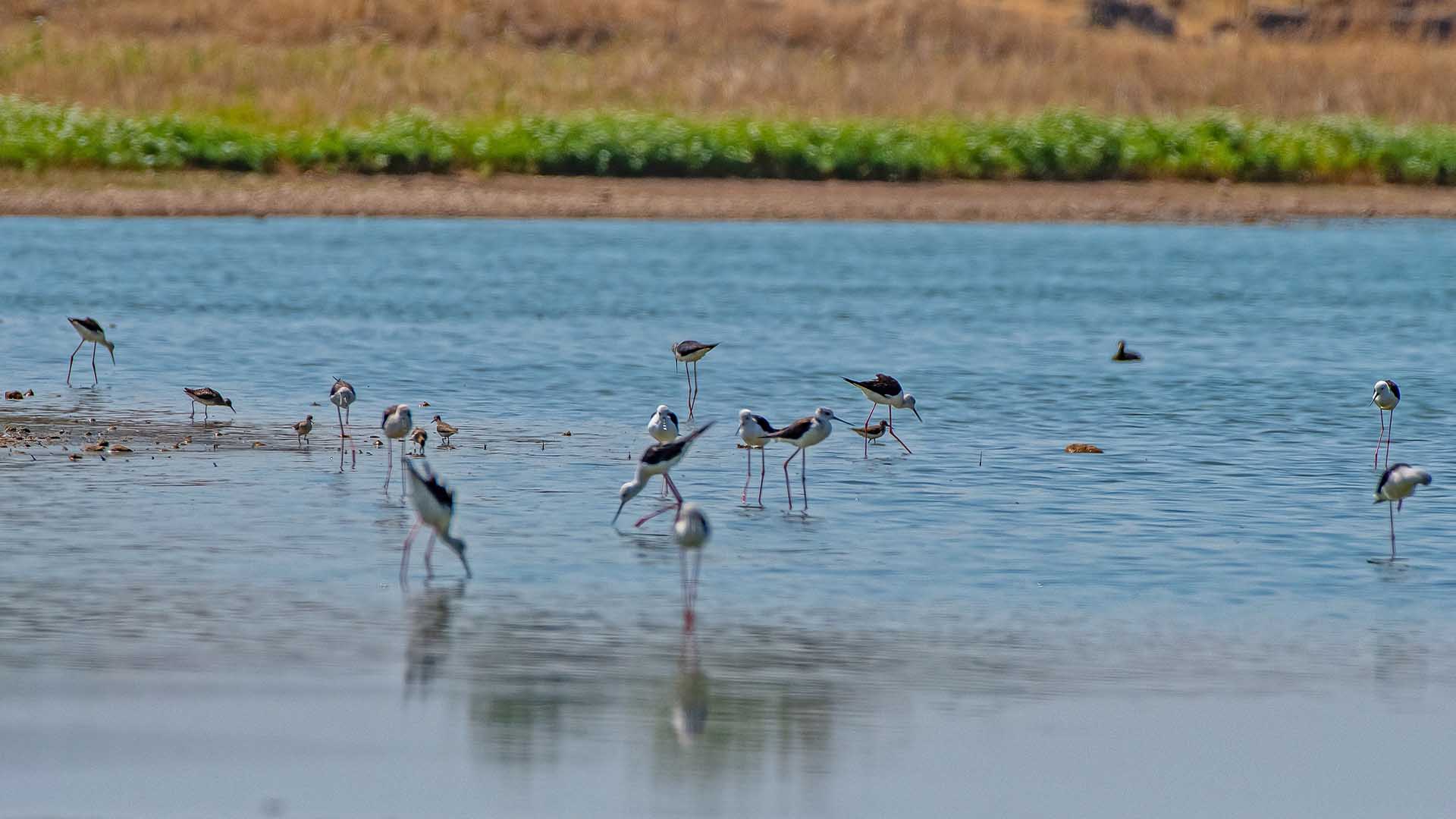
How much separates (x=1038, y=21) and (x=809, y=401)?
49.9 meters

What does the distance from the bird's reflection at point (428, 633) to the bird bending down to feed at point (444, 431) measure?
5.21 m

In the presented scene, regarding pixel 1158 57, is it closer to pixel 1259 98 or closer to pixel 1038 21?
pixel 1259 98

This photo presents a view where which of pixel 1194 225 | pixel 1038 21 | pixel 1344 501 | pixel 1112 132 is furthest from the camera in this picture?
pixel 1038 21

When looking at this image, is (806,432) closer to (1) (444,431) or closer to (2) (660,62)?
(1) (444,431)

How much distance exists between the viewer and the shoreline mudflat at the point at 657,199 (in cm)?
4109

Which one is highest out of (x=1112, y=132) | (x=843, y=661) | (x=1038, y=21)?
(x=1038, y=21)

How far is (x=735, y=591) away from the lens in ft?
36.2

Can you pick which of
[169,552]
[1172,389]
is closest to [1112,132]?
[1172,389]

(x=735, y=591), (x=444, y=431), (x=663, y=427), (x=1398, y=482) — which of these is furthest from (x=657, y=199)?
(x=735, y=591)

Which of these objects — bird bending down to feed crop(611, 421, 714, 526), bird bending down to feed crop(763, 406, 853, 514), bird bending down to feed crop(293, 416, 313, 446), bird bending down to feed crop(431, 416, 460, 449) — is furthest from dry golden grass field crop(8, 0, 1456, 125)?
bird bending down to feed crop(611, 421, 714, 526)

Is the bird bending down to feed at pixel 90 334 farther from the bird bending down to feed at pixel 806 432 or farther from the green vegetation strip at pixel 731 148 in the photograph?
the green vegetation strip at pixel 731 148

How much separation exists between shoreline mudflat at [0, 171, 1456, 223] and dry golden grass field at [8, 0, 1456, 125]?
Result: 4.58 metres

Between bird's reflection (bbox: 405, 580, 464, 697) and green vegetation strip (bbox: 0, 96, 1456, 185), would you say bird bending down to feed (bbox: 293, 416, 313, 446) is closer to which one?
bird's reflection (bbox: 405, 580, 464, 697)

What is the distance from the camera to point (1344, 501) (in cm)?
1440
